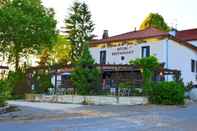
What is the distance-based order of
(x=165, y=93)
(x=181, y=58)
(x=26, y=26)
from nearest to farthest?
(x=165, y=93)
(x=26, y=26)
(x=181, y=58)

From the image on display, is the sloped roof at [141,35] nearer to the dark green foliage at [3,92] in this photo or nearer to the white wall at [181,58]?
the white wall at [181,58]

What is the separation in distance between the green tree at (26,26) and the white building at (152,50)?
6330mm

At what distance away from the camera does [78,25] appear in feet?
255

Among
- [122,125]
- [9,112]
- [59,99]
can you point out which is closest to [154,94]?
[59,99]

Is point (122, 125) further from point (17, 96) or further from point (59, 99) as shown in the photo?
point (17, 96)

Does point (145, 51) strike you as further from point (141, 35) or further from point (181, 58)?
point (181, 58)

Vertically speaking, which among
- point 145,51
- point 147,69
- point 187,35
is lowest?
point 147,69

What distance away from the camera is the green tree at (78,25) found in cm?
7550

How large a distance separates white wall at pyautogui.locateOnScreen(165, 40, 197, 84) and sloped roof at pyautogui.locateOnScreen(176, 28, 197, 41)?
8.89 metres

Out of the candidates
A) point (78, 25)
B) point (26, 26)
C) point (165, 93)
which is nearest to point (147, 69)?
point (165, 93)

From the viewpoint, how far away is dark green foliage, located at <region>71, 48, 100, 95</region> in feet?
108

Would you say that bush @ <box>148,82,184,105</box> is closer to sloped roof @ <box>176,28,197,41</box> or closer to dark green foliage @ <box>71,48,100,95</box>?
dark green foliage @ <box>71,48,100,95</box>

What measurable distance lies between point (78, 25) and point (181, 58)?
33349 millimetres

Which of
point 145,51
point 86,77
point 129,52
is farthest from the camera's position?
point 129,52
